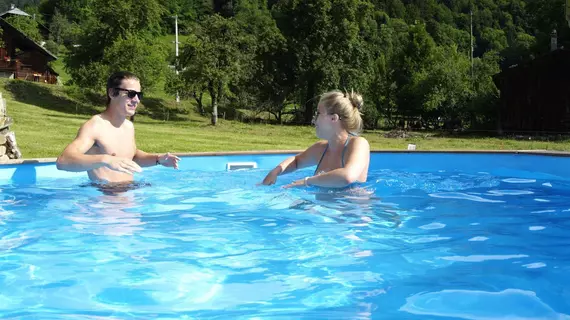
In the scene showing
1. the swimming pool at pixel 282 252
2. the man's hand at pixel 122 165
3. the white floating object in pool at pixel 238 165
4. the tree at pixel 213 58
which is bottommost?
the swimming pool at pixel 282 252

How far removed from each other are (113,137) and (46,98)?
32355mm

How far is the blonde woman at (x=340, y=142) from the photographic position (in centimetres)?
511

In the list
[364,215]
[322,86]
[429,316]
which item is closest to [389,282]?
[429,316]

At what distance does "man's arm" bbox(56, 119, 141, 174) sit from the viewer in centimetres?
467

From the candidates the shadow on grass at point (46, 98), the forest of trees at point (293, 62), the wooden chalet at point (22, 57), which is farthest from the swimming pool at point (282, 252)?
the wooden chalet at point (22, 57)

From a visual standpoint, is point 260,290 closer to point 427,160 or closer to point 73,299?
point 73,299

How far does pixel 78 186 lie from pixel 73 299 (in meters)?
4.09

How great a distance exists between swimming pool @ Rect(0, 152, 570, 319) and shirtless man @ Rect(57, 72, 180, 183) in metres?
0.34

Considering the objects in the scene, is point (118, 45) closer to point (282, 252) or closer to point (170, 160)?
point (170, 160)

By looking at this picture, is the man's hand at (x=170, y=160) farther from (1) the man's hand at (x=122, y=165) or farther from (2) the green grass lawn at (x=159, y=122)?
(2) the green grass lawn at (x=159, y=122)

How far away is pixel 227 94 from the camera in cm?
3353

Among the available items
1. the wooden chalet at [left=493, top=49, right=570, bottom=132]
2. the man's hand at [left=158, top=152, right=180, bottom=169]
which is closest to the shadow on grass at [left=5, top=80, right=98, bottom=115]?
the wooden chalet at [left=493, top=49, right=570, bottom=132]

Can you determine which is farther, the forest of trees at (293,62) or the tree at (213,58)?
the forest of trees at (293,62)

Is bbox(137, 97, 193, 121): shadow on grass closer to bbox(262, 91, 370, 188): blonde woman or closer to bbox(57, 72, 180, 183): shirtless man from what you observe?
bbox(57, 72, 180, 183): shirtless man
